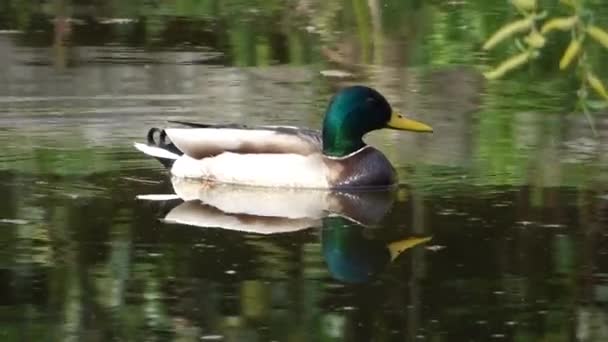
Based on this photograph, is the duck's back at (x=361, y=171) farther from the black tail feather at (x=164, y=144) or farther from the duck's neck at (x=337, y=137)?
the black tail feather at (x=164, y=144)

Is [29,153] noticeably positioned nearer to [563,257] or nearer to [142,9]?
[563,257]

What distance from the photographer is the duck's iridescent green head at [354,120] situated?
11227mm

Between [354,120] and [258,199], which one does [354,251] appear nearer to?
[258,199]

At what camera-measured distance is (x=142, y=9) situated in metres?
20.3

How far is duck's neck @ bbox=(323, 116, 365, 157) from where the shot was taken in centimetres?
1122

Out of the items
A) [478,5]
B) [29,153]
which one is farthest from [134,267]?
[478,5]

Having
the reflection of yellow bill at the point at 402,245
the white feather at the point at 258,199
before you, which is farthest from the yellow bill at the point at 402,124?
the reflection of yellow bill at the point at 402,245

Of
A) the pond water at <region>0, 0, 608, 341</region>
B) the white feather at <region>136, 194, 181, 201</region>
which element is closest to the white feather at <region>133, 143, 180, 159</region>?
the pond water at <region>0, 0, 608, 341</region>

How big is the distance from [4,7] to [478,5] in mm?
5096

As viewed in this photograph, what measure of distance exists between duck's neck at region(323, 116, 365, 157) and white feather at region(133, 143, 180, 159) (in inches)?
36.4

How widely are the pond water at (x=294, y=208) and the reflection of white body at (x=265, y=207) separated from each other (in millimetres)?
23

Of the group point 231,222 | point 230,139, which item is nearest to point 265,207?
point 231,222

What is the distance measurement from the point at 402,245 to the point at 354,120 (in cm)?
219

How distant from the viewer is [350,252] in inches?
358
